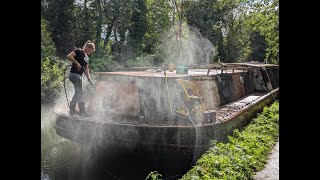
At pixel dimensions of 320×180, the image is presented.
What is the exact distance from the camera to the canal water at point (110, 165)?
634cm

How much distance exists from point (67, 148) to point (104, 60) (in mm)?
11902

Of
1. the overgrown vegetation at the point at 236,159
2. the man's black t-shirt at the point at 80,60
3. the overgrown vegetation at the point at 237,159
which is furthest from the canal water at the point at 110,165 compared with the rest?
the man's black t-shirt at the point at 80,60

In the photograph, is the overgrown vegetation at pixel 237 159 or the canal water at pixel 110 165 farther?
the canal water at pixel 110 165

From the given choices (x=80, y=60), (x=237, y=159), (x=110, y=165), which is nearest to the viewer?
(x=237, y=159)

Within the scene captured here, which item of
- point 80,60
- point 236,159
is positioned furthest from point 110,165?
point 236,159

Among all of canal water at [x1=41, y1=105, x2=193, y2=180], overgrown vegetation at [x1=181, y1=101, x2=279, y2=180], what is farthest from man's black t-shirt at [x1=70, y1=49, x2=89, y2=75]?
overgrown vegetation at [x1=181, y1=101, x2=279, y2=180]

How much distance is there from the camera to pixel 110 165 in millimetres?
6703

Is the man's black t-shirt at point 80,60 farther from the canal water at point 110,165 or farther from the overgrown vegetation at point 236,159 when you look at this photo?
the overgrown vegetation at point 236,159

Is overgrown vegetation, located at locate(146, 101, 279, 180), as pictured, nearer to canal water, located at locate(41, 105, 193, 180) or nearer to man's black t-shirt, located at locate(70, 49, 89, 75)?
canal water, located at locate(41, 105, 193, 180)

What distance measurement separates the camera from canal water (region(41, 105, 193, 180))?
20.8ft

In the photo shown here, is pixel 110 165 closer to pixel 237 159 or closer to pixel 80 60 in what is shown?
pixel 80 60
